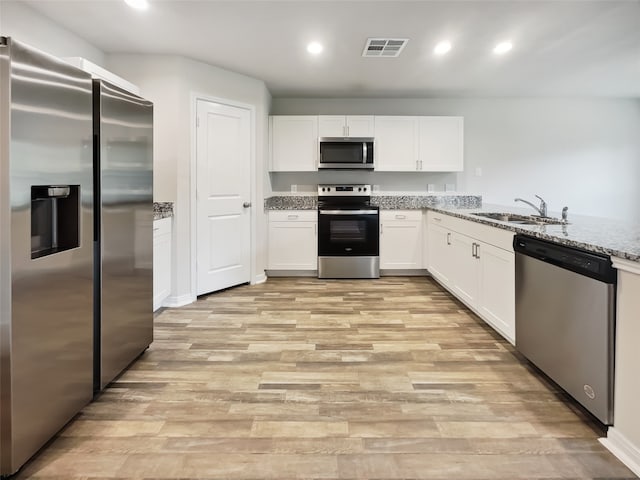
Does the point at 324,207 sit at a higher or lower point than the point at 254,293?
higher

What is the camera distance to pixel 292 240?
5398 mm

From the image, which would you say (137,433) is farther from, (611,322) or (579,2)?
(579,2)

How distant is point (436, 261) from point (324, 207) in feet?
4.96

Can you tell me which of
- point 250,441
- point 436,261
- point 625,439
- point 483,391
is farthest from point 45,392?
point 436,261

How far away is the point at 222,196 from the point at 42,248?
280 cm

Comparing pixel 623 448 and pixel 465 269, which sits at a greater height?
pixel 465 269

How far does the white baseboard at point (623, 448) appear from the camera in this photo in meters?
1.66

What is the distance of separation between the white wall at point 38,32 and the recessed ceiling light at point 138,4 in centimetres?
70

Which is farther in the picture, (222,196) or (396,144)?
(396,144)

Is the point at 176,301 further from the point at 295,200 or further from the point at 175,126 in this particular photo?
the point at 295,200

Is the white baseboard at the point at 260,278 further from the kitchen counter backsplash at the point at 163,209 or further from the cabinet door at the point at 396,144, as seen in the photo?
the cabinet door at the point at 396,144

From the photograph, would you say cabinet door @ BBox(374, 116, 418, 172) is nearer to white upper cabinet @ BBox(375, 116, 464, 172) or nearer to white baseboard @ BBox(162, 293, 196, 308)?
white upper cabinet @ BBox(375, 116, 464, 172)

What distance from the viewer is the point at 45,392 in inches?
68.2

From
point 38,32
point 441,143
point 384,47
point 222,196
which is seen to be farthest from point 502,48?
point 38,32
